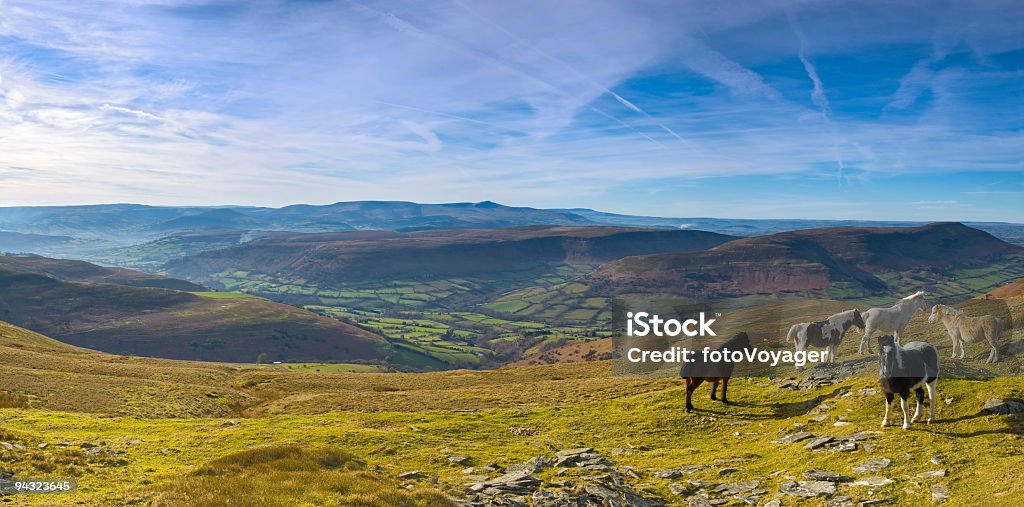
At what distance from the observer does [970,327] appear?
21.2 m

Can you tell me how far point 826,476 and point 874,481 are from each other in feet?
4.03

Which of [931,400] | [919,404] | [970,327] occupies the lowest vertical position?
[919,404]

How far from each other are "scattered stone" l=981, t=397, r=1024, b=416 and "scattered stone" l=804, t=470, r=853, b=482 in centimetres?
611

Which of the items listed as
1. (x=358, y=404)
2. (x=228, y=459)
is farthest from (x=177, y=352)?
(x=228, y=459)

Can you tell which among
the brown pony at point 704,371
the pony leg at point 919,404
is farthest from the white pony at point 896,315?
the pony leg at point 919,404

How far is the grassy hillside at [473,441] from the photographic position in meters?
14.3

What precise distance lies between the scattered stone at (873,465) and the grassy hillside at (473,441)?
177 millimetres

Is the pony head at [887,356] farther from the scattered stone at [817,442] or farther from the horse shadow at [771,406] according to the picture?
the horse shadow at [771,406]

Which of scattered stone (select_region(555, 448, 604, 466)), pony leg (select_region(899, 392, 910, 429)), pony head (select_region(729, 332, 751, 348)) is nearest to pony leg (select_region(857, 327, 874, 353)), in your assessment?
pony head (select_region(729, 332, 751, 348))

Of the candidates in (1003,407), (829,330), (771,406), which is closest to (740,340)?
(771,406)

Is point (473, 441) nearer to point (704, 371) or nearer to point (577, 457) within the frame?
point (577, 457)

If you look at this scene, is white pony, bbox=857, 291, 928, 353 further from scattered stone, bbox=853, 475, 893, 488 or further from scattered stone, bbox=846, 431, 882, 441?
scattered stone, bbox=853, 475, 893, 488

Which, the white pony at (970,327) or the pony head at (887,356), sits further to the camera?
the white pony at (970,327)

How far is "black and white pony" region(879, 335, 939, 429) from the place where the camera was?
16656 mm
